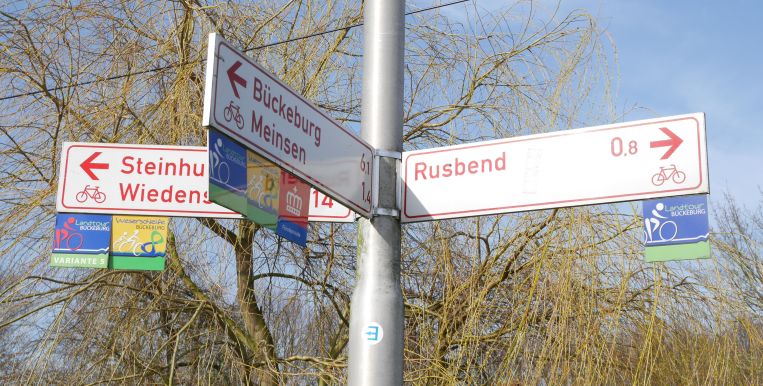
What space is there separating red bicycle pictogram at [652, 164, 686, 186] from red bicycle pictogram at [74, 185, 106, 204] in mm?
1847

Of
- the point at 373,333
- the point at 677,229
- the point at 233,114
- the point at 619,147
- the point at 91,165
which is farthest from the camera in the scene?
the point at 91,165

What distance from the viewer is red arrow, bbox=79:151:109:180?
10.1 feet

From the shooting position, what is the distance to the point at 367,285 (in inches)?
99.3

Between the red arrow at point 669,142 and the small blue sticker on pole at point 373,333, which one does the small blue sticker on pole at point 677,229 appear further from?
the small blue sticker on pole at point 373,333

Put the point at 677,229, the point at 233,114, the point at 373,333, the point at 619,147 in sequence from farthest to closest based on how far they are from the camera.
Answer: the point at 677,229 → the point at 619,147 → the point at 373,333 → the point at 233,114

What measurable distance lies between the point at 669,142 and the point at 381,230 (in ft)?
2.90

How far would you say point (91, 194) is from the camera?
3.05 meters

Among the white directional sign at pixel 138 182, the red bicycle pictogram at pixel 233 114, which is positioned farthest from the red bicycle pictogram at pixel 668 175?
the white directional sign at pixel 138 182

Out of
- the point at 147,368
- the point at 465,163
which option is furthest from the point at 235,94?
the point at 147,368

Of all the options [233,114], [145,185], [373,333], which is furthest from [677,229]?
[145,185]

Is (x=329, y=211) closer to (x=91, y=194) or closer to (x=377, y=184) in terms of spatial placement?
(x=377, y=184)

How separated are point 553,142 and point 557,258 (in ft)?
5.52

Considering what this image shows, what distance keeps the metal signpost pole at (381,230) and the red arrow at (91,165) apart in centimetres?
100

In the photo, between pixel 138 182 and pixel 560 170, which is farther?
pixel 138 182
